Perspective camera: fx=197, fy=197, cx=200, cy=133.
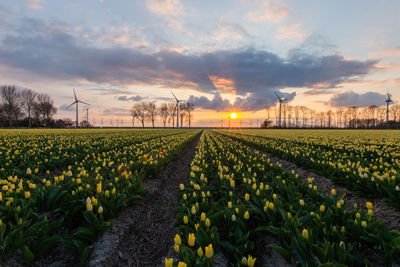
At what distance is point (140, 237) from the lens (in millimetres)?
3867

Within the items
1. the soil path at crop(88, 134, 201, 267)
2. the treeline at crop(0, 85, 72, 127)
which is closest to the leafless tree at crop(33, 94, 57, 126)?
the treeline at crop(0, 85, 72, 127)

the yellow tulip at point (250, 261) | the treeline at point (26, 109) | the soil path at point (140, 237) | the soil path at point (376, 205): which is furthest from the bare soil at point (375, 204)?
the treeline at point (26, 109)

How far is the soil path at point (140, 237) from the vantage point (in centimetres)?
308

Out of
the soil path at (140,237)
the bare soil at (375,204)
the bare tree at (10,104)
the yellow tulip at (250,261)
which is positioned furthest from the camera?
the bare tree at (10,104)

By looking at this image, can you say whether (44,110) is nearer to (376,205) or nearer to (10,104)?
(10,104)

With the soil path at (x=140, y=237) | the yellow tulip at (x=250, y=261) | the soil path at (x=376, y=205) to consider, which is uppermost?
the yellow tulip at (x=250, y=261)

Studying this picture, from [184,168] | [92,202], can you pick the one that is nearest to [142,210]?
[92,202]

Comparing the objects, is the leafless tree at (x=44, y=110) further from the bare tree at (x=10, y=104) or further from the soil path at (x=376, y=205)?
the soil path at (x=376, y=205)

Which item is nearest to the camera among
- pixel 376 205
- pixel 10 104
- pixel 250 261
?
pixel 250 261

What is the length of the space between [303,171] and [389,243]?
6329 mm

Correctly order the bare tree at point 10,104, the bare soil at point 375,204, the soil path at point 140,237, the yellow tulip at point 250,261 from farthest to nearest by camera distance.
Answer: the bare tree at point 10,104 < the bare soil at point 375,204 < the soil path at point 140,237 < the yellow tulip at point 250,261

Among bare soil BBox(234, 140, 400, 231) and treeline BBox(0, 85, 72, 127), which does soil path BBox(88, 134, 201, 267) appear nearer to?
bare soil BBox(234, 140, 400, 231)

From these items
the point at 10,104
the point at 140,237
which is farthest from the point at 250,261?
the point at 10,104

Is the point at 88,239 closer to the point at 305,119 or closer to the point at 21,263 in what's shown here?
the point at 21,263
